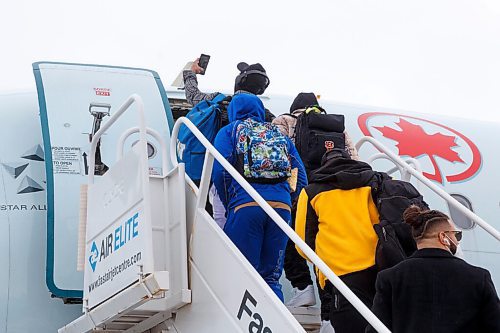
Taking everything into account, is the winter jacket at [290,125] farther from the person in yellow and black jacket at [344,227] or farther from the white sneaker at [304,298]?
the person in yellow and black jacket at [344,227]

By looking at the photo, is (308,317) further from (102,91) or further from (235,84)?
(102,91)

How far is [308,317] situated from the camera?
603 centimetres

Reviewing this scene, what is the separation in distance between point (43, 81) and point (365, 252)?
3.62 meters

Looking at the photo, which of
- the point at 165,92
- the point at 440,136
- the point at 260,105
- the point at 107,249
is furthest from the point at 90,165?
the point at 440,136

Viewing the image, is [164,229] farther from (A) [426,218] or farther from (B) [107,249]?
(A) [426,218]

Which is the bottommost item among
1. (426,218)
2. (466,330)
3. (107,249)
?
(107,249)

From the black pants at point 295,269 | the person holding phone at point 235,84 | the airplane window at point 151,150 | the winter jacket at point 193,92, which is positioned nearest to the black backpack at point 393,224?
the person holding phone at point 235,84

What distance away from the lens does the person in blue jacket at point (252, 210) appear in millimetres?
5230

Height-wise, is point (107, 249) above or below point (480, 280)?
below

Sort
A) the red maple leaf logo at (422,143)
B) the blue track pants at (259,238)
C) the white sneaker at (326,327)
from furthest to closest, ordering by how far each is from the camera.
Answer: the red maple leaf logo at (422,143)
the white sneaker at (326,327)
the blue track pants at (259,238)

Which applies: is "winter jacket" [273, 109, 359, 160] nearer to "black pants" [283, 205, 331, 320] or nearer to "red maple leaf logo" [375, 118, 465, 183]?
"black pants" [283, 205, 331, 320]

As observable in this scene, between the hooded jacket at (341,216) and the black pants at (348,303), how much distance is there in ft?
0.14

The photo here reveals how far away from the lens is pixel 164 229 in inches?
210

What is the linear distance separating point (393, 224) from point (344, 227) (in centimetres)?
28
